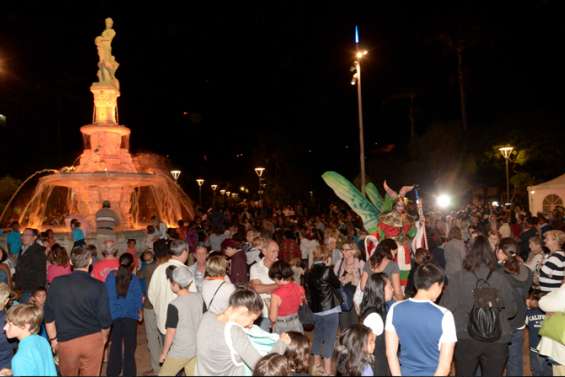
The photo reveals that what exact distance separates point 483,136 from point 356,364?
1489 inches

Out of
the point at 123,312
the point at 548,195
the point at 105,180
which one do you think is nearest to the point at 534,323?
the point at 123,312

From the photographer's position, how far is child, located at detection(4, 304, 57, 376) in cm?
399

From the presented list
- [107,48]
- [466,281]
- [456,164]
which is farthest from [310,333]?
[456,164]

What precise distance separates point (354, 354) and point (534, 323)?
3701 mm

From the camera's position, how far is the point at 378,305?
552cm

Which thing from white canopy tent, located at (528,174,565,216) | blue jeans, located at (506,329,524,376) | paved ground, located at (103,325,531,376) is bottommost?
paved ground, located at (103,325,531,376)

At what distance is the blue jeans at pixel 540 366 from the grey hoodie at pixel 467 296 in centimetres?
155

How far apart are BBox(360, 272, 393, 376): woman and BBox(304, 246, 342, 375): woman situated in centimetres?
114

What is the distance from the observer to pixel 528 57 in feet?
140

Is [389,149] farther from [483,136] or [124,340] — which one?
[124,340]

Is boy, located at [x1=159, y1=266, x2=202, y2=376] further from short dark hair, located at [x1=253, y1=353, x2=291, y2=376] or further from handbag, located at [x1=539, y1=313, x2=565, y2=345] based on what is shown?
handbag, located at [x1=539, y1=313, x2=565, y2=345]

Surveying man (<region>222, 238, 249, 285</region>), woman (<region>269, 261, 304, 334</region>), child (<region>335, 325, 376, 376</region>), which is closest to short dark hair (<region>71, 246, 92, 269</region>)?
woman (<region>269, 261, 304, 334</region>)

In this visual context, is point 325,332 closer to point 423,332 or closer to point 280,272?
point 280,272

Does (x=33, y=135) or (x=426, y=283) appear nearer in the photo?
(x=426, y=283)
